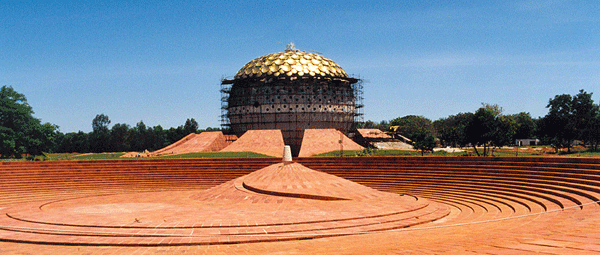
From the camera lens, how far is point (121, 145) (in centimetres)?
8969

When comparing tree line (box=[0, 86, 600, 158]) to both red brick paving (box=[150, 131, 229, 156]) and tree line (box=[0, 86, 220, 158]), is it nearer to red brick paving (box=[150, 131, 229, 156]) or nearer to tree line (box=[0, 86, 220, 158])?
tree line (box=[0, 86, 220, 158])

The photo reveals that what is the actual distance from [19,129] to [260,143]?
34754 mm

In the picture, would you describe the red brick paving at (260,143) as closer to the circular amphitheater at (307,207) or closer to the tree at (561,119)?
the circular amphitheater at (307,207)

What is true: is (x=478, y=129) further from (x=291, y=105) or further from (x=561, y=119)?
(x=291, y=105)

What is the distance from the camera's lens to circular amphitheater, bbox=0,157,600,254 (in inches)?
398

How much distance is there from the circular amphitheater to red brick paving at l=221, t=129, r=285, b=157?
10896 mm

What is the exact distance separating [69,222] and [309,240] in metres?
9.49

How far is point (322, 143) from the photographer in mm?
45156

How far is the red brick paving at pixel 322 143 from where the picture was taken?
140ft

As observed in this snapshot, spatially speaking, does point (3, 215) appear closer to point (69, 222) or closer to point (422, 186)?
point (69, 222)

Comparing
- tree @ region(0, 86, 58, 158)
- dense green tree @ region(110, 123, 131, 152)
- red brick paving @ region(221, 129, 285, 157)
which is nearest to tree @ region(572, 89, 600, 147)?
red brick paving @ region(221, 129, 285, 157)

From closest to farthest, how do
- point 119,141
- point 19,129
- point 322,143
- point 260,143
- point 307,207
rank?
point 307,207 → point 322,143 → point 260,143 → point 19,129 → point 119,141

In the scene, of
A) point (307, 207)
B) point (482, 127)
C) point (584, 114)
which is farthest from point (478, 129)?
point (307, 207)

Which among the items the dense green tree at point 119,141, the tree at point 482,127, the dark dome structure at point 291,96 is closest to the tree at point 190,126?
the dense green tree at point 119,141
